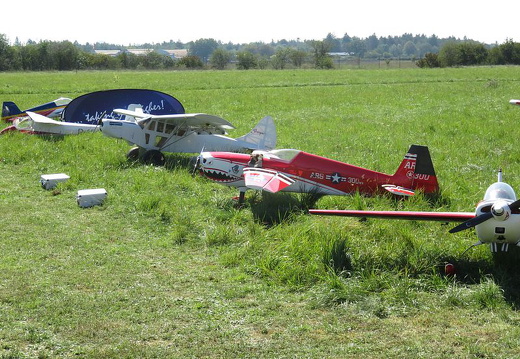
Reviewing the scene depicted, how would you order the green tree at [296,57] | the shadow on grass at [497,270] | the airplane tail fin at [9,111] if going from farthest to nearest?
1. the green tree at [296,57]
2. the airplane tail fin at [9,111]
3. the shadow on grass at [497,270]

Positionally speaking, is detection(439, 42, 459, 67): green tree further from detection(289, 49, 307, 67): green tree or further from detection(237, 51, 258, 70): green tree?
detection(289, 49, 307, 67): green tree

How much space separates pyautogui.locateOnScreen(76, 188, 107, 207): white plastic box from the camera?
35.1 feet

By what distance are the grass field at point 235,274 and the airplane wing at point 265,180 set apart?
1.47 feet

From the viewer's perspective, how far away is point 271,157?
34.3ft

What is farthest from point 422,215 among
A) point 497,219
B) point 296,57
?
point 296,57

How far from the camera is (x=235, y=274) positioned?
7.43m

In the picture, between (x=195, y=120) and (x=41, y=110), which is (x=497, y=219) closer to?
(x=195, y=120)

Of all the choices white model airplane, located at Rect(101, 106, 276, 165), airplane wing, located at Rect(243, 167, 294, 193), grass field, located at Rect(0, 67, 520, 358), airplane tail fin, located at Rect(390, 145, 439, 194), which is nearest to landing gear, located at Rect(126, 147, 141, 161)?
A: white model airplane, located at Rect(101, 106, 276, 165)

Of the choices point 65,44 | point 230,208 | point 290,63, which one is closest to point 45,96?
point 230,208

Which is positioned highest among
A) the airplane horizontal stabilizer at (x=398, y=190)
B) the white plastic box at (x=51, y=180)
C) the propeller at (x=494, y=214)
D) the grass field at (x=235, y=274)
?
the propeller at (x=494, y=214)

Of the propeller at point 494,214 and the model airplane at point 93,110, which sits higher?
the model airplane at point 93,110

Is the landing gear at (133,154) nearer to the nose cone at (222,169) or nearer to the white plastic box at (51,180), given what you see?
the white plastic box at (51,180)

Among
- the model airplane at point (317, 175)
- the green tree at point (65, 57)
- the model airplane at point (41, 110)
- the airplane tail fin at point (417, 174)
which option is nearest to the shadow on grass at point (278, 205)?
the model airplane at point (317, 175)

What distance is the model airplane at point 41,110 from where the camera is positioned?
2058 centimetres
